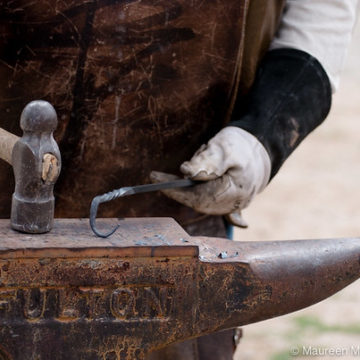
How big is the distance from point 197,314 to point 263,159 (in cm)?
67

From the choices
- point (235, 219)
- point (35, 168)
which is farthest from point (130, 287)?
point (235, 219)

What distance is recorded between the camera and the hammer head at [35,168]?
4.81ft

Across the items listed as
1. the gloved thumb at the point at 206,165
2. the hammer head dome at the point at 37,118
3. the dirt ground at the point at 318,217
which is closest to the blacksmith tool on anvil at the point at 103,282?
the hammer head dome at the point at 37,118

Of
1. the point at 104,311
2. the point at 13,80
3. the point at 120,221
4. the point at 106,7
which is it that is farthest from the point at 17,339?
the point at 106,7

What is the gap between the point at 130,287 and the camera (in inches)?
59.2

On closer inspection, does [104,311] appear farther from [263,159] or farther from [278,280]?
[263,159]

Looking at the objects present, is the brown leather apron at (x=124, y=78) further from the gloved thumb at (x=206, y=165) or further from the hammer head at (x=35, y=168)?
the hammer head at (x=35, y=168)

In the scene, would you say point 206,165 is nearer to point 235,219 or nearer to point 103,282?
point 235,219

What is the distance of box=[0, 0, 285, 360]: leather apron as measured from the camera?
78.2 inches

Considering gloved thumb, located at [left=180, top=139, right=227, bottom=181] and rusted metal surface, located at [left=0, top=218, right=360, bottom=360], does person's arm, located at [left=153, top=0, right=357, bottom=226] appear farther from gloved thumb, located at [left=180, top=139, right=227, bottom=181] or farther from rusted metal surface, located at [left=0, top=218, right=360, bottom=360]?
rusted metal surface, located at [left=0, top=218, right=360, bottom=360]

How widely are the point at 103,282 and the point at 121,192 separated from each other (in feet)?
0.96

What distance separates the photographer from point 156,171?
2.19 meters

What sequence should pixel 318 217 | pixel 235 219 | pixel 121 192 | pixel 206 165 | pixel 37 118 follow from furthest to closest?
pixel 318 217 → pixel 235 219 → pixel 206 165 → pixel 121 192 → pixel 37 118

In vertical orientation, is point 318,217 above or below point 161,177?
below
